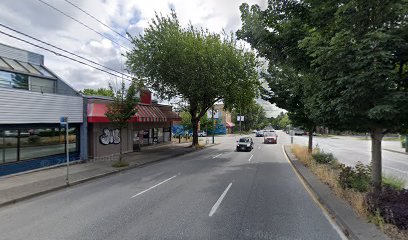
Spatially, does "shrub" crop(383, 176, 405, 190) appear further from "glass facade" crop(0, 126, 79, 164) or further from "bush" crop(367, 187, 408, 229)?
"glass facade" crop(0, 126, 79, 164)

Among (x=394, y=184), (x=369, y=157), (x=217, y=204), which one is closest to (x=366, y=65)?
(x=217, y=204)

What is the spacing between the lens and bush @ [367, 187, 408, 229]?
18.3 ft

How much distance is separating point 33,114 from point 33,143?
1.70 metres

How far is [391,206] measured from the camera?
5.87 m

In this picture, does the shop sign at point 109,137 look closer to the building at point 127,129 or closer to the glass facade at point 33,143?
the building at point 127,129

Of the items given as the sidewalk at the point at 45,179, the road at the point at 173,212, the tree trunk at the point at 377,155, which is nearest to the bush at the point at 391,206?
the road at the point at 173,212

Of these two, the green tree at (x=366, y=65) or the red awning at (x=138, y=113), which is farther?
the red awning at (x=138, y=113)

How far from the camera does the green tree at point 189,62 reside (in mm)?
22094

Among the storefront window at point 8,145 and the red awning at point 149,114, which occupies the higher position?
the red awning at point 149,114

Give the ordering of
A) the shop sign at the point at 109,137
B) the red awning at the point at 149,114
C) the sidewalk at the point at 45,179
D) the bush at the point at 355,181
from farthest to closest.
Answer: the red awning at the point at 149,114 → the shop sign at the point at 109,137 → the sidewalk at the point at 45,179 → the bush at the point at 355,181

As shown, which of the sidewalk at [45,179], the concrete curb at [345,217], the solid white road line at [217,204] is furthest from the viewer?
the sidewalk at [45,179]

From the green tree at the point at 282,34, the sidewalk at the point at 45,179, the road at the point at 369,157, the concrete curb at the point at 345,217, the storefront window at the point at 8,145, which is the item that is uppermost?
the green tree at the point at 282,34

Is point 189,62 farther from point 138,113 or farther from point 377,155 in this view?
point 377,155

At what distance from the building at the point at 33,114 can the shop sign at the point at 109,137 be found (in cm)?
204
